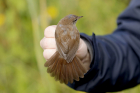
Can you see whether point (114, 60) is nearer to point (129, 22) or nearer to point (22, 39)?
point (129, 22)

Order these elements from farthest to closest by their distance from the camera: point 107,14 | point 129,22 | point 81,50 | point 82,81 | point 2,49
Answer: point 107,14 < point 2,49 < point 129,22 < point 82,81 < point 81,50

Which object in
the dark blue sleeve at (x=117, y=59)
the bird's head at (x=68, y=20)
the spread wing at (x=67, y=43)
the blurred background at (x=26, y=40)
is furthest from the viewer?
the blurred background at (x=26, y=40)

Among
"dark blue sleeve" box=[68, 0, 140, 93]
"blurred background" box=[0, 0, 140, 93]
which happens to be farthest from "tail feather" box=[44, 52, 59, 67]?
"blurred background" box=[0, 0, 140, 93]

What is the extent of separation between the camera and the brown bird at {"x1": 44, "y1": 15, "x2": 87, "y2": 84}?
136 cm

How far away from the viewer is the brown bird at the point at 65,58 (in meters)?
1.36

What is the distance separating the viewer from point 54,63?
1.42 meters

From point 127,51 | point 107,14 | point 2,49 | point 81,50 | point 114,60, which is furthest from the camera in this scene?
point 107,14

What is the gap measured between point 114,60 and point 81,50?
2.25 ft

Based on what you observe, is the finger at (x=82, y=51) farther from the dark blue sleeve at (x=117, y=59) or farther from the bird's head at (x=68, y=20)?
the bird's head at (x=68, y=20)

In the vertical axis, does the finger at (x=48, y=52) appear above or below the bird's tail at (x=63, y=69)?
above

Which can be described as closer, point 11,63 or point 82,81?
point 82,81

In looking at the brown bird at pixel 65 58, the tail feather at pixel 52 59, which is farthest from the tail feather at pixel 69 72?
the tail feather at pixel 52 59

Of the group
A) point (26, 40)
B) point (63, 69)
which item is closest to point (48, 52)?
point (63, 69)

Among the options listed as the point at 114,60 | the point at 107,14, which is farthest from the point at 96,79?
the point at 107,14
